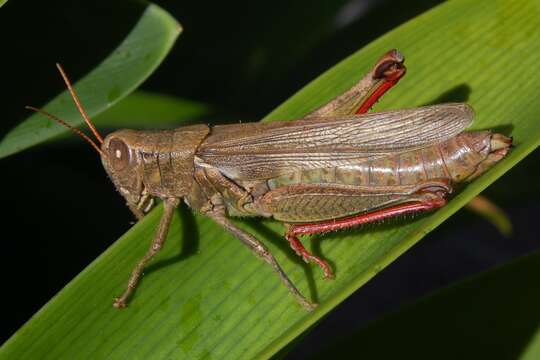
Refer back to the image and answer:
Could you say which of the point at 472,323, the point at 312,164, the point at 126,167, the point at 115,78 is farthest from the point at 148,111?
the point at 472,323

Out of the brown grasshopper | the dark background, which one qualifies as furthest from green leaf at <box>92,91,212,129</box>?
the brown grasshopper

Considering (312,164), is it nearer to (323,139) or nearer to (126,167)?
(323,139)

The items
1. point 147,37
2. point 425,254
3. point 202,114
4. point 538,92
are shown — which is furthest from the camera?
point 425,254

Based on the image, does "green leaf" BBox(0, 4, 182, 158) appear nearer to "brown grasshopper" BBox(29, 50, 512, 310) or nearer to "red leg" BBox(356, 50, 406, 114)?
"brown grasshopper" BBox(29, 50, 512, 310)

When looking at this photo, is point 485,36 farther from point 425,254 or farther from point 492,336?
point 425,254

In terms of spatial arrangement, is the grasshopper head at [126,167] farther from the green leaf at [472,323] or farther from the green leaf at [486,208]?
the green leaf at [486,208]

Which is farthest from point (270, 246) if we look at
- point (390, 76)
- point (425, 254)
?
point (425, 254)
